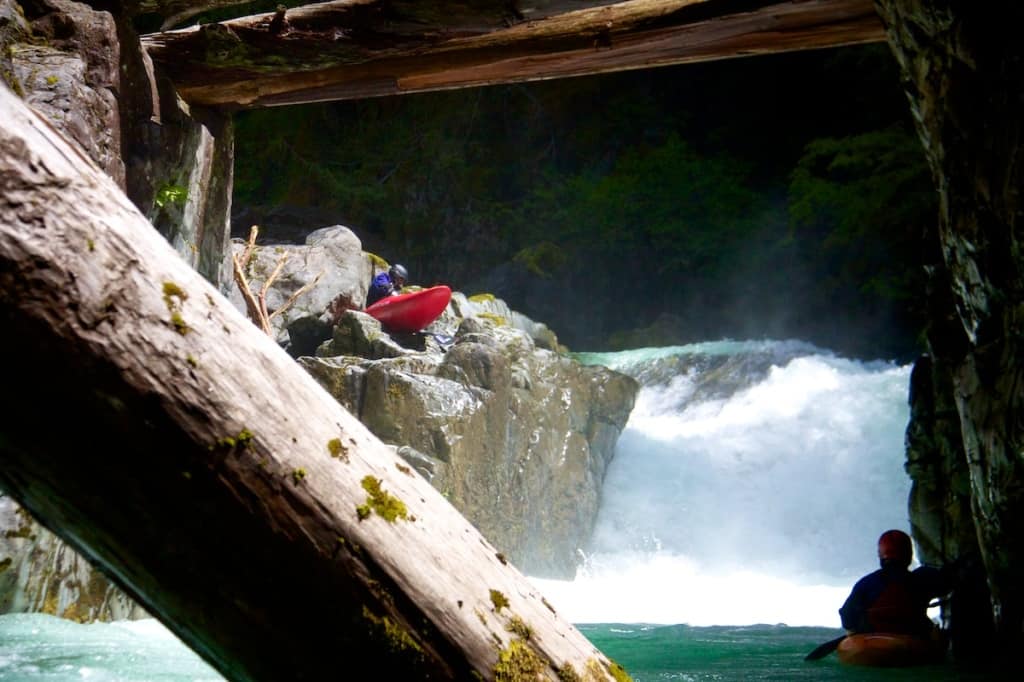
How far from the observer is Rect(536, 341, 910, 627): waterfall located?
9.88 m

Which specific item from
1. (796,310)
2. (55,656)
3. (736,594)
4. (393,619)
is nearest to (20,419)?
(393,619)

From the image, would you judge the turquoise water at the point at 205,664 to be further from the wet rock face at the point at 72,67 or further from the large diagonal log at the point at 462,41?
the large diagonal log at the point at 462,41

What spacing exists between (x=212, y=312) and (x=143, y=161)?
5.88 meters

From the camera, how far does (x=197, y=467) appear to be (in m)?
1.10

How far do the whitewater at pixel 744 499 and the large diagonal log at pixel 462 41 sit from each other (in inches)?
159

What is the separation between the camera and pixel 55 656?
4.63 m

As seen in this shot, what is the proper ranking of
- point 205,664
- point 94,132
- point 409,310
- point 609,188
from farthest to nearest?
point 609,188 < point 409,310 < point 94,132 < point 205,664

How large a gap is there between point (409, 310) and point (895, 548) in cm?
753

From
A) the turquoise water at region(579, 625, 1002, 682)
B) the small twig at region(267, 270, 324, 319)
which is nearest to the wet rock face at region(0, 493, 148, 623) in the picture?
the turquoise water at region(579, 625, 1002, 682)

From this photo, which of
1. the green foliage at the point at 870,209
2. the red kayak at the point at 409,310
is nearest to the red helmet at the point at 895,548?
the red kayak at the point at 409,310

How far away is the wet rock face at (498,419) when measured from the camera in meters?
9.56

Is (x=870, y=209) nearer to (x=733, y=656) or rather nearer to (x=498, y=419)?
(x=498, y=419)

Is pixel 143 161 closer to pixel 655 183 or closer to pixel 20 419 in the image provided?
pixel 20 419

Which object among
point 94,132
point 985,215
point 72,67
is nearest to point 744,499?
point 985,215
